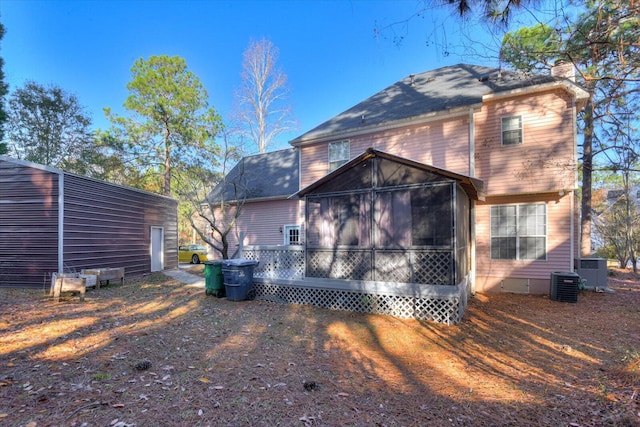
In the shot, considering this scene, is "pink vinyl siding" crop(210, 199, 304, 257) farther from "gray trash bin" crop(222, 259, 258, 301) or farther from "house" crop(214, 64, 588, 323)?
"gray trash bin" crop(222, 259, 258, 301)

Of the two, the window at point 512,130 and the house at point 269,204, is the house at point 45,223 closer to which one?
the house at point 269,204

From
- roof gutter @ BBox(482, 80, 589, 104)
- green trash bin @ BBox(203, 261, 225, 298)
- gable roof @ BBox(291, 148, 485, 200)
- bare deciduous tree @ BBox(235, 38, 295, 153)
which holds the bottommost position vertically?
green trash bin @ BBox(203, 261, 225, 298)

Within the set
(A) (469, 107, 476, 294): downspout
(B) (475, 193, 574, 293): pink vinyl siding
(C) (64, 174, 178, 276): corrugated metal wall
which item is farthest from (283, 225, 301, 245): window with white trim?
(B) (475, 193, 574, 293): pink vinyl siding

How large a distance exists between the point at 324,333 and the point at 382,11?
17.2ft

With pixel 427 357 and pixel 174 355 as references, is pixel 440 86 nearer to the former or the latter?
pixel 427 357

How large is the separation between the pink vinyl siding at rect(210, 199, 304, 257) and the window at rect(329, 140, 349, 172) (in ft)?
9.21

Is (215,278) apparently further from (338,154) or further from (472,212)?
(472,212)

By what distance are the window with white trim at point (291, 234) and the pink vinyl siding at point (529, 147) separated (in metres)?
7.93

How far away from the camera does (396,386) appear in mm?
3631

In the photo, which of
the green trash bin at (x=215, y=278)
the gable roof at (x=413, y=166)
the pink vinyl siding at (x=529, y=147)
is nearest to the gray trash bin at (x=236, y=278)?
the green trash bin at (x=215, y=278)

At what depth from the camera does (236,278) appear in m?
7.90

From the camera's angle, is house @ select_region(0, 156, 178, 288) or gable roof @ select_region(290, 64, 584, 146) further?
house @ select_region(0, 156, 178, 288)

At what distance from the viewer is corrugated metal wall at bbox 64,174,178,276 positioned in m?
9.59

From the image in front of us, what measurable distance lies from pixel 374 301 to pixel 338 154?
6.16 m
